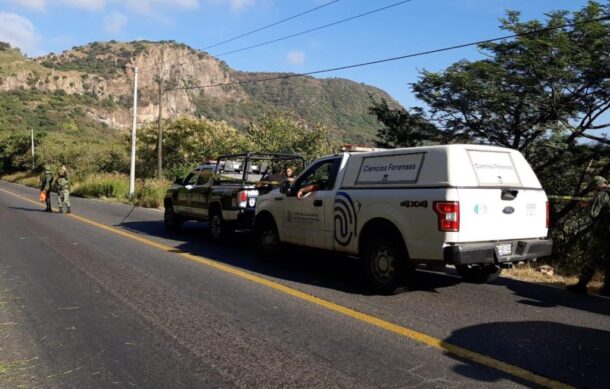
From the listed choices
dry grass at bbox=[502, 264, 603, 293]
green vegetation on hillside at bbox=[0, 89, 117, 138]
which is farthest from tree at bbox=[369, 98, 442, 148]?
green vegetation on hillside at bbox=[0, 89, 117, 138]

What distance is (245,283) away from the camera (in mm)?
7641

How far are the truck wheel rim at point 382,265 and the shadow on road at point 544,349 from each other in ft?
5.27

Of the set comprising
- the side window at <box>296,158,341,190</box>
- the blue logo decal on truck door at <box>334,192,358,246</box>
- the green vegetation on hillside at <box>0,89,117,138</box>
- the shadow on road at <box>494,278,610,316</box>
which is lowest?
the shadow on road at <box>494,278,610,316</box>

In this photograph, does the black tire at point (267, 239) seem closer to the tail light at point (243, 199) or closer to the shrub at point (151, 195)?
the tail light at point (243, 199)

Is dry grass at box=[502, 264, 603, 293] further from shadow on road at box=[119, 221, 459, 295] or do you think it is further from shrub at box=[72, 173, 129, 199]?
shrub at box=[72, 173, 129, 199]

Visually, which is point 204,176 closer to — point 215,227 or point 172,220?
point 215,227

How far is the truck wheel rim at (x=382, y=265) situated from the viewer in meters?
6.96

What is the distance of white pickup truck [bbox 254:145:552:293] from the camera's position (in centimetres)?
636

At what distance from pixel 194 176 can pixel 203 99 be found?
6734 inches

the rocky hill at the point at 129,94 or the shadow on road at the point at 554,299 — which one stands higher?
the rocky hill at the point at 129,94

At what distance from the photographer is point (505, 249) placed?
21.9 feet

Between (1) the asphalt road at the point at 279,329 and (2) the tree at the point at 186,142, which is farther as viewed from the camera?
(2) the tree at the point at 186,142

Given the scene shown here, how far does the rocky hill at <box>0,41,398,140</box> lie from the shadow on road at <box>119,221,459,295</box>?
10699 centimetres

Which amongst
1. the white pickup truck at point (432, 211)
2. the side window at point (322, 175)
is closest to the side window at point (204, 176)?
the side window at point (322, 175)
